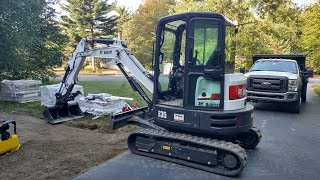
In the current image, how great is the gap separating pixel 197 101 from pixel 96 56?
331 cm

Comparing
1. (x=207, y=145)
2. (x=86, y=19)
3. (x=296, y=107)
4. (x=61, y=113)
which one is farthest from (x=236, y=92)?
(x=86, y=19)

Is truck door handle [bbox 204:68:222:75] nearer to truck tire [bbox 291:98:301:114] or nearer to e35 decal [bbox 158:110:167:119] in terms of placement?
e35 decal [bbox 158:110:167:119]

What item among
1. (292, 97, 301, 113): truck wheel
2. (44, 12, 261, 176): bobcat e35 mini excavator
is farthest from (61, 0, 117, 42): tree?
(44, 12, 261, 176): bobcat e35 mini excavator

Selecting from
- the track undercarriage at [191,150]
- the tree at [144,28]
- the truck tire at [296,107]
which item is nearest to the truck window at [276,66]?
the truck tire at [296,107]

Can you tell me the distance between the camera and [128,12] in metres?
51.1

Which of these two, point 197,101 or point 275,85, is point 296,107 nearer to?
point 275,85

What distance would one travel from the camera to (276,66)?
39.7 feet

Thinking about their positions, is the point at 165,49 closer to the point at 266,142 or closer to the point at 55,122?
the point at 266,142

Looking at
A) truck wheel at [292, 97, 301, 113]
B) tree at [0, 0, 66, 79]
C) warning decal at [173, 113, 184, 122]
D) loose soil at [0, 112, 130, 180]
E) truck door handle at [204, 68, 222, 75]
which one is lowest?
loose soil at [0, 112, 130, 180]

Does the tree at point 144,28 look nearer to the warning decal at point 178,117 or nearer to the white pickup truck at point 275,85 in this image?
the white pickup truck at point 275,85

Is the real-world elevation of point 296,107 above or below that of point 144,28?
below

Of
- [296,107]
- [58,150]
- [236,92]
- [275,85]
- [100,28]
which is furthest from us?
[100,28]

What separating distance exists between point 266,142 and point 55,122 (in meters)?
5.71

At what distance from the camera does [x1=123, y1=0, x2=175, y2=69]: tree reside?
123 feet
